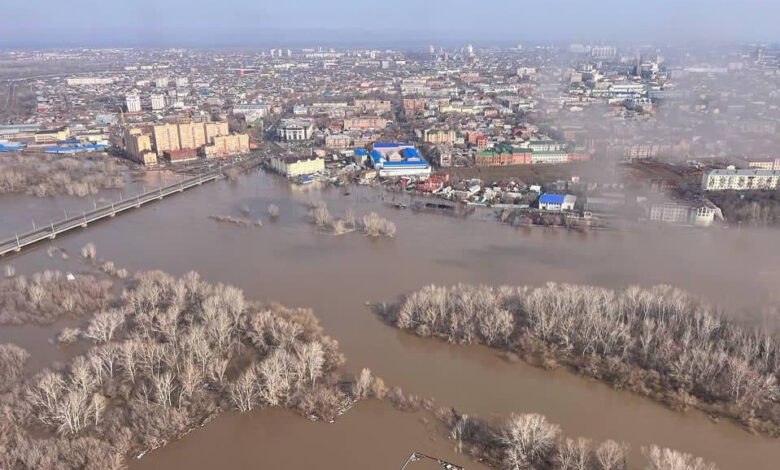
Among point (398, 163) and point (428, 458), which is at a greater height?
point (398, 163)

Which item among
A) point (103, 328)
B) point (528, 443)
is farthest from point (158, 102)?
point (528, 443)

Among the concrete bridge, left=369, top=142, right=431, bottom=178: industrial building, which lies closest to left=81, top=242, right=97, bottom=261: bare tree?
the concrete bridge

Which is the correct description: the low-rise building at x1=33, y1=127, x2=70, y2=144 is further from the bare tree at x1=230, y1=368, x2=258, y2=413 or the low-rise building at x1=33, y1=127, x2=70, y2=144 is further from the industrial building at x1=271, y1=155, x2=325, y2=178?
the bare tree at x1=230, y1=368, x2=258, y2=413

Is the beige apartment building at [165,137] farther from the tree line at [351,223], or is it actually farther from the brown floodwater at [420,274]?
the tree line at [351,223]

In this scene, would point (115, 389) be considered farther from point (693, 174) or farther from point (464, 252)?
point (693, 174)

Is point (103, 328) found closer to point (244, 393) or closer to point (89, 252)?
point (244, 393)

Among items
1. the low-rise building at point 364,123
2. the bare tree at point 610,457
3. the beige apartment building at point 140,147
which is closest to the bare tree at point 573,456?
the bare tree at point 610,457

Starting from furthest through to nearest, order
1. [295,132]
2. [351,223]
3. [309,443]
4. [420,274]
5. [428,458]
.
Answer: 1. [295,132]
2. [351,223]
3. [420,274]
4. [309,443]
5. [428,458]

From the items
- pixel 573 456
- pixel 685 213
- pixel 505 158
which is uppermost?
pixel 505 158
